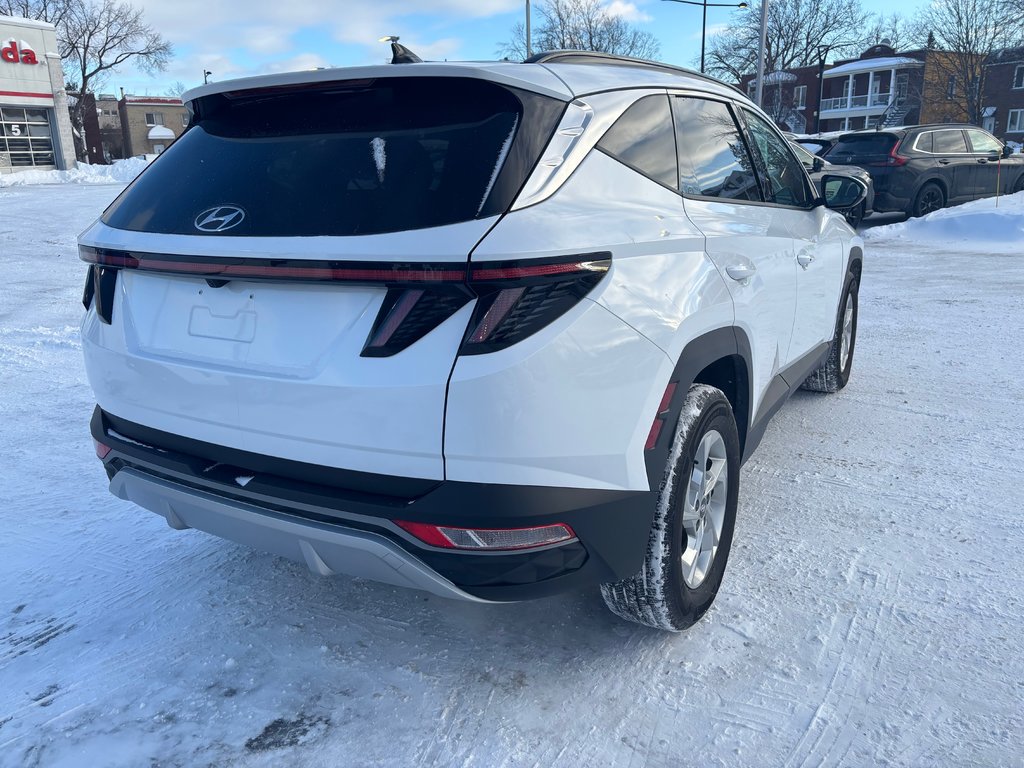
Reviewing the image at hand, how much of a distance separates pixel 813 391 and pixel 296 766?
4184 mm

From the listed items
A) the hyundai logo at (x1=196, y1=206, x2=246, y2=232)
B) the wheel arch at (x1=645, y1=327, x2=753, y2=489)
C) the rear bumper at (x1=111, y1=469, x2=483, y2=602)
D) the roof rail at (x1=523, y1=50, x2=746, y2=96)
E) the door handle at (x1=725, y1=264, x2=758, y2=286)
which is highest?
the roof rail at (x1=523, y1=50, x2=746, y2=96)

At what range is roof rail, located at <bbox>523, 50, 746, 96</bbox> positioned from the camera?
267cm

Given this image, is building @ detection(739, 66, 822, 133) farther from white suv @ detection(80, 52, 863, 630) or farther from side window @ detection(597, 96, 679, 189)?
white suv @ detection(80, 52, 863, 630)

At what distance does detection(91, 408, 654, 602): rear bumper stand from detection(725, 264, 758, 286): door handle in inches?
37.1

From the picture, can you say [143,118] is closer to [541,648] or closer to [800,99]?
[800,99]

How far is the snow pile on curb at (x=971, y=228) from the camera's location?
11844mm

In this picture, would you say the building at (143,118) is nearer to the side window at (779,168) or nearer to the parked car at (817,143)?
the parked car at (817,143)

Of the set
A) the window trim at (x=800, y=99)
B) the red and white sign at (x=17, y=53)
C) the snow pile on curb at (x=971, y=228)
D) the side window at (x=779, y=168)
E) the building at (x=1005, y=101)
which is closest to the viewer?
the side window at (x=779, y=168)

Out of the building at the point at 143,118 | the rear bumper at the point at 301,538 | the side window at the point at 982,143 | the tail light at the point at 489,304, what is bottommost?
the rear bumper at the point at 301,538

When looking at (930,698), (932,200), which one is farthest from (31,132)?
(930,698)

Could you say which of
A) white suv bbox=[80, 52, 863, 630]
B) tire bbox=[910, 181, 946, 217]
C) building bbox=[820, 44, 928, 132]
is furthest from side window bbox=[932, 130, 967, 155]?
building bbox=[820, 44, 928, 132]

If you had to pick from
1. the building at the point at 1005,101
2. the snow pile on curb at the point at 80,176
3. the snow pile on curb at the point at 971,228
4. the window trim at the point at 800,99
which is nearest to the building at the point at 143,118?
the snow pile on curb at the point at 80,176

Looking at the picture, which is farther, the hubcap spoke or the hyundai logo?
the hubcap spoke

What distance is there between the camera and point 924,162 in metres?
13.4
